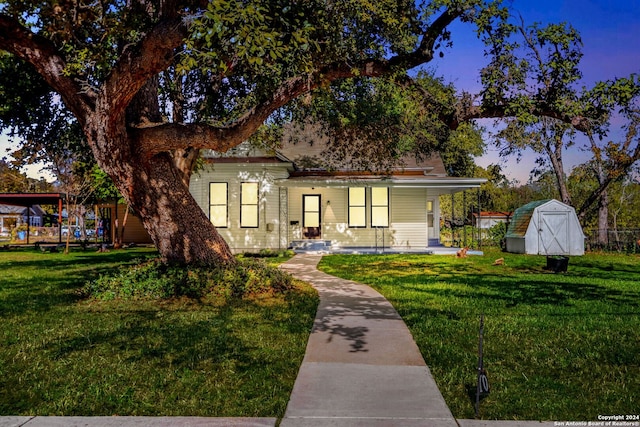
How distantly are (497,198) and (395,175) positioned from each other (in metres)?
38.2

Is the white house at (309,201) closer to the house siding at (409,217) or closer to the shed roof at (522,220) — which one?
the house siding at (409,217)

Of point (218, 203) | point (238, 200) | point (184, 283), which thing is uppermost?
point (238, 200)

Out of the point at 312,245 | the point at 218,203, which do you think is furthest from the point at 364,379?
the point at 218,203

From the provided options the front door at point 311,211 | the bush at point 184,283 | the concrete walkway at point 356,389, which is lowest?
the concrete walkway at point 356,389

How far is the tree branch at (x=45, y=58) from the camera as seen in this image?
24.3 ft

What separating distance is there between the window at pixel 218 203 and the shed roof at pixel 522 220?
13491 mm

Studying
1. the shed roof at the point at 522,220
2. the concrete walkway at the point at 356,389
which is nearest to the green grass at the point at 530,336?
the concrete walkway at the point at 356,389

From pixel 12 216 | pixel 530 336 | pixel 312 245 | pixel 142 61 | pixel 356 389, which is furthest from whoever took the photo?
pixel 12 216

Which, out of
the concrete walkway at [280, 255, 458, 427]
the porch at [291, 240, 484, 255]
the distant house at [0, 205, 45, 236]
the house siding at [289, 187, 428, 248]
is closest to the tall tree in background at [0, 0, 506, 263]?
the concrete walkway at [280, 255, 458, 427]

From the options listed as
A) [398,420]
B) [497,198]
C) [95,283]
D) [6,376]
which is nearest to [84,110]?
Answer: [95,283]

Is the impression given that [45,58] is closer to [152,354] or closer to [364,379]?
[152,354]

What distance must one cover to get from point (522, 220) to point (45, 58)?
1962 centimetres

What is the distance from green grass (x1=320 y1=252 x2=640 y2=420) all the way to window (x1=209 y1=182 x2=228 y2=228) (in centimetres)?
914

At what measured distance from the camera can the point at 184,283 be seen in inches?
354
